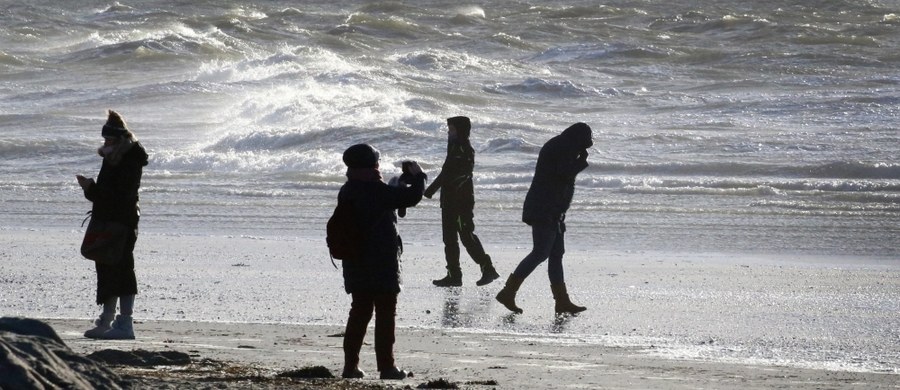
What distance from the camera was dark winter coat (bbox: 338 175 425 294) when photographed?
6422 millimetres

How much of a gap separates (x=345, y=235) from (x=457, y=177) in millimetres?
4327

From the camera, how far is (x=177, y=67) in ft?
145

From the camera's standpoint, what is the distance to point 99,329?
7.61 m

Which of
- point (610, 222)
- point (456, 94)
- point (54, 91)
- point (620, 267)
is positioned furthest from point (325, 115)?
point (620, 267)

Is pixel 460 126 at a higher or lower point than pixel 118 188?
higher

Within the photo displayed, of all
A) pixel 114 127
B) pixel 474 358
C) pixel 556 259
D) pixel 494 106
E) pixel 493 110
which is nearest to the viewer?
pixel 474 358

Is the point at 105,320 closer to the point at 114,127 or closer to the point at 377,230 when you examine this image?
the point at 114,127

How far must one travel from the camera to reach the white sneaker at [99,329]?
754 centimetres

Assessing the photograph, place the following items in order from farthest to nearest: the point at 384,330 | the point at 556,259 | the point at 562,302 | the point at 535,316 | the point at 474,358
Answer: the point at 556,259
the point at 562,302
the point at 535,316
the point at 474,358
the point at 384,330

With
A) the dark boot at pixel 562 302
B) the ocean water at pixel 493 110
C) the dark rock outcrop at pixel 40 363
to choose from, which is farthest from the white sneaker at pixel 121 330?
the dark boot at pixel 562 302

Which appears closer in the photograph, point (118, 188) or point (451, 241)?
point (118, 188)

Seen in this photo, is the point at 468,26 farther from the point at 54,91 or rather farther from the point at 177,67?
the point at 54,91

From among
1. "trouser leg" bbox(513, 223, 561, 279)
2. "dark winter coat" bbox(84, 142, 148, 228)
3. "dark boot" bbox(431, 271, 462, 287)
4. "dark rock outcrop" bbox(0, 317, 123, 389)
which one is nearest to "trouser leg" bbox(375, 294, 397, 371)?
"dark rock outcrop" bbox(0, 317, 123, 389)

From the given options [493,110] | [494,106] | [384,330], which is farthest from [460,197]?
[494,106]
